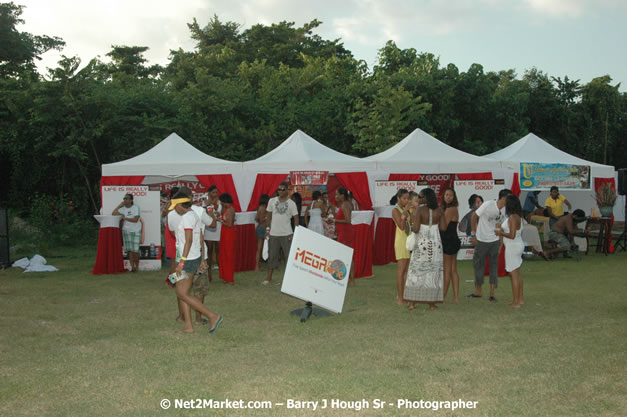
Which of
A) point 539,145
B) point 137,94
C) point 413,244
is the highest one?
point 137,94

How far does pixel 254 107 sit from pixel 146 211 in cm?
1193

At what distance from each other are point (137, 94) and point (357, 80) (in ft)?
29.8

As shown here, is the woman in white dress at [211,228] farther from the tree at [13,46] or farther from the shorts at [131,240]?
the tree at [13,46]

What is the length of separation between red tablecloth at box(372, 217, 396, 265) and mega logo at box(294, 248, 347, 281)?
5.69 m

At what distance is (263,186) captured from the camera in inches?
506

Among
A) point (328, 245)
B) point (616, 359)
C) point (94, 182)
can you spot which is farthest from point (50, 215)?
point (616, 359)

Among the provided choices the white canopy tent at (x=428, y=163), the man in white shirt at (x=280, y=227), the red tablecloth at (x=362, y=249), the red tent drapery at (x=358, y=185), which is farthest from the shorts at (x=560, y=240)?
the man in white shirt at (x=280, y=227)

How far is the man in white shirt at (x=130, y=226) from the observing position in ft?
39.2

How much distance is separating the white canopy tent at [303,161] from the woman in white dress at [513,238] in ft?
17.6

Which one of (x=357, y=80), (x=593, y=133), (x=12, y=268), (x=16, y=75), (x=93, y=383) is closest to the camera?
(x=93, y=383)

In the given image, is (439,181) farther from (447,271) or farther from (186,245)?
(186,245)

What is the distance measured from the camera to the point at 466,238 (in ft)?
46.2

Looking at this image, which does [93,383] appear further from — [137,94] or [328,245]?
[137,94]

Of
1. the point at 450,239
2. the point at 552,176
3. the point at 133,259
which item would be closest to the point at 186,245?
the point at 450,239
